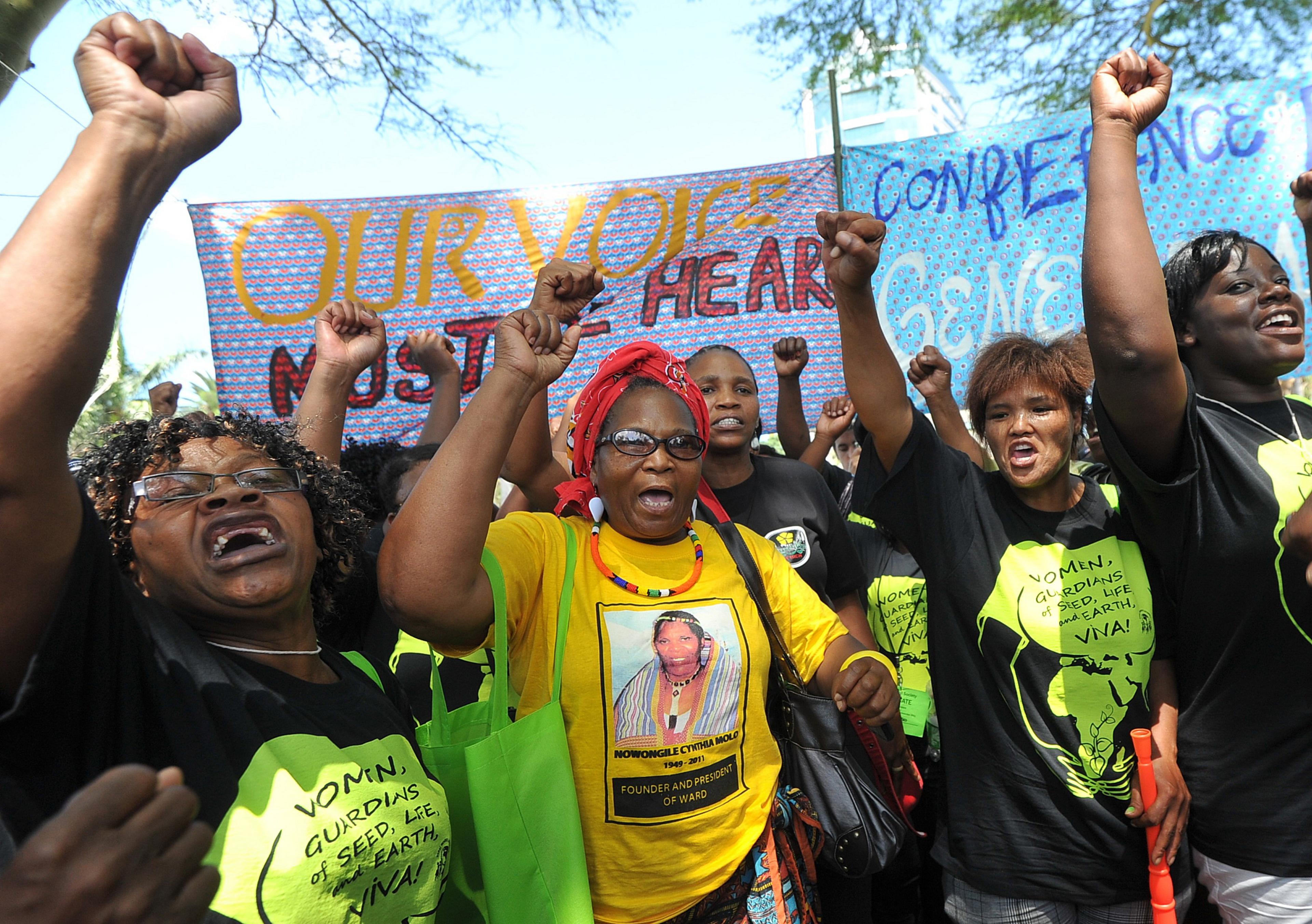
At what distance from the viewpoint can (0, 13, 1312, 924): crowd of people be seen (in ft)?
3.32

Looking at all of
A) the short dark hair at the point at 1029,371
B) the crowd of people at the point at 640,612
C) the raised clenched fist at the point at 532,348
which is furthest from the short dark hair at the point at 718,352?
the raised clenched fist at the point at 532,348

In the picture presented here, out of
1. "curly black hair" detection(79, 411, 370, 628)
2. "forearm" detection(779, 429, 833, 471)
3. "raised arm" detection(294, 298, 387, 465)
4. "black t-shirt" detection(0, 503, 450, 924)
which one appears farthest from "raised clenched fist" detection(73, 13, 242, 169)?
"forearm" detection(779, 429, 833, 471)

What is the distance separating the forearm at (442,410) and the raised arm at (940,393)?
157 centimetres

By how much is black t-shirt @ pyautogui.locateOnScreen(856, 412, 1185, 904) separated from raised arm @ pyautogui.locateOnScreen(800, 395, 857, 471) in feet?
5.11

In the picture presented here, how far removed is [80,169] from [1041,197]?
446cm

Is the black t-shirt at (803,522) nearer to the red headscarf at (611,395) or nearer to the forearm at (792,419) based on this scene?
the red headscarf at (611,395)

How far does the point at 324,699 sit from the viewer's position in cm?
147

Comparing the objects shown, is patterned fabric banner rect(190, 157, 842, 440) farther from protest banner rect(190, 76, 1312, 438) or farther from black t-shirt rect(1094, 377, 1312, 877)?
black t-shirt rect(1094, 377, 1312, 877)

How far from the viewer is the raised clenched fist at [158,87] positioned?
3.29 ft

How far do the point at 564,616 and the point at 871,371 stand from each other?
3.04 ft

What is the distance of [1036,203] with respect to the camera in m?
4.48

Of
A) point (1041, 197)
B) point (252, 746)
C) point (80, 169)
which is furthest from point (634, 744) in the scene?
point (1041, 197)

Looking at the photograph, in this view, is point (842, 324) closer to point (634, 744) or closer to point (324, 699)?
point (634, 744)

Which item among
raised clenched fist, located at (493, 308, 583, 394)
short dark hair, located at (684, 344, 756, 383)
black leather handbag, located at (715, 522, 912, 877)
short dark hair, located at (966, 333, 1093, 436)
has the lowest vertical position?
black leather handbag, located at (715, 522, 912, 877)
